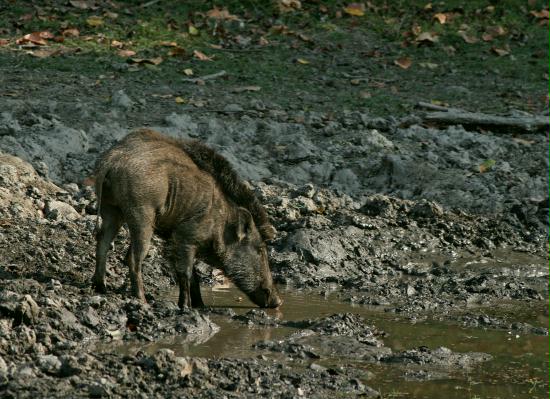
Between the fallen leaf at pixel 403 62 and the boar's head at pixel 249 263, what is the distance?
831cm

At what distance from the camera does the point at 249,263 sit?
27.6ft

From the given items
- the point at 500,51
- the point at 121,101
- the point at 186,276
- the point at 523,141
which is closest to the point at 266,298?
the point at 186,276

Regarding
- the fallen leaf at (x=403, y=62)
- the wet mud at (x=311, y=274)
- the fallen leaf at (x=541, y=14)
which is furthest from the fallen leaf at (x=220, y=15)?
the fallen leaf at (x=541, y=14)

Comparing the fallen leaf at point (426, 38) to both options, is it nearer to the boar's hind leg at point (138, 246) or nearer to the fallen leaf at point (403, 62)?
the fallen leaf at point (403, 62)

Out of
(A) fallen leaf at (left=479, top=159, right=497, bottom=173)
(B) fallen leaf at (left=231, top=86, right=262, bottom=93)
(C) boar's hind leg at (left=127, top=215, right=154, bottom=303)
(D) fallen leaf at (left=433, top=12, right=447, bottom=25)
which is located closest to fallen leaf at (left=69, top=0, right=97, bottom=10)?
(B) fallen leaf at (left=231, top=86, right=262, bottom=93)

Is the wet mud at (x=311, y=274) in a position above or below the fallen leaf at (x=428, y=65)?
above

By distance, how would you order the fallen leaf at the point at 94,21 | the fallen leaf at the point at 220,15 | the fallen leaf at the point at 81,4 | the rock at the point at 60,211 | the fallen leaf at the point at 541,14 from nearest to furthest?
the rock at the point at 60,211, the fallen leaf at the point at 94,21, the fallen leaf at the point at 81,4, the fallen leaf at the point at 220,15, the fallen leaf at the point at 541,14

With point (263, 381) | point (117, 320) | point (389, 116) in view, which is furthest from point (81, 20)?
point (263, 381)

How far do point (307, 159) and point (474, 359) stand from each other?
190 inches

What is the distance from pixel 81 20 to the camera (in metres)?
15.4

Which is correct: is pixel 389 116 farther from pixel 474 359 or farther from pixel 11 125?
pixel 474 359

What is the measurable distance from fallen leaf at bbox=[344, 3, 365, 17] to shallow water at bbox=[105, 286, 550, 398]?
9.61m

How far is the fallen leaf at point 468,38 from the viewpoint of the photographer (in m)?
17.6

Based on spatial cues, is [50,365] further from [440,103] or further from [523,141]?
[440,103]
